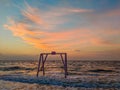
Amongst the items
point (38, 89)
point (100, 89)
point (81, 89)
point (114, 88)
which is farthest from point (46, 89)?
point (114, 88)

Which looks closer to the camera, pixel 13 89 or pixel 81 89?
pixel 13 89

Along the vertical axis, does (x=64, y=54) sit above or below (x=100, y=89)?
above

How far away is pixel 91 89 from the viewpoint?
630 inches

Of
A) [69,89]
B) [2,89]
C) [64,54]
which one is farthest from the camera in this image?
[64,54]

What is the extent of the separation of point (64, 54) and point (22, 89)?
9.68 meters

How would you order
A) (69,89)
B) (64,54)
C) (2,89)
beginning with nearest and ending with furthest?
1. (2,89)
2. (69,89)
3. (64,54)

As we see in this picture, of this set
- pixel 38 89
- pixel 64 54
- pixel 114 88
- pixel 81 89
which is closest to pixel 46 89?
pixel 38 89

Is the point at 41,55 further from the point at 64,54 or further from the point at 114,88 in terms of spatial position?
the point at 114,88

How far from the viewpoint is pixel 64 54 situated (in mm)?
23828

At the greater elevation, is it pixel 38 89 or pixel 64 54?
pixel 64 54

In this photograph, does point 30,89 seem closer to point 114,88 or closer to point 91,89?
point 91,89

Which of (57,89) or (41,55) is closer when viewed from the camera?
(57,89)

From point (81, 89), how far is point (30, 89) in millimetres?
3954

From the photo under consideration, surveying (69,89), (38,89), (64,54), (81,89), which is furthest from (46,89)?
(64,54)
